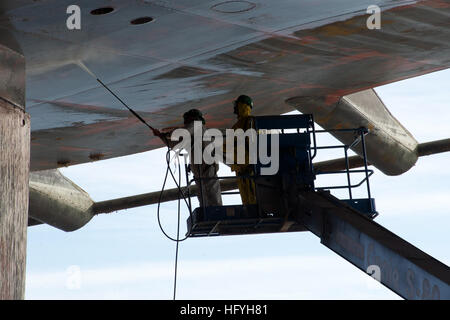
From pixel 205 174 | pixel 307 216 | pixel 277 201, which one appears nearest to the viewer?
pixel 307 216

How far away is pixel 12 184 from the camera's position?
971cm

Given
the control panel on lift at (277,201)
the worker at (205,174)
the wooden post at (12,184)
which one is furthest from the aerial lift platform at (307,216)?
the wooden post at (12,184)

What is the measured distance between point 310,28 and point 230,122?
720 centimetres

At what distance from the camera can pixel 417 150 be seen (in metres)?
20.5

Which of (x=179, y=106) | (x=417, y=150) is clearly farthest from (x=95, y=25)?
(x=417, y=150)

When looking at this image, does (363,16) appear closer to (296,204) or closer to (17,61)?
(296,204)

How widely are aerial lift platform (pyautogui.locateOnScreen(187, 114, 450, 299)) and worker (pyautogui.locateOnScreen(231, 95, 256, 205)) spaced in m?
0.24

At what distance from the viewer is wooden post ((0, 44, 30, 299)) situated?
9461 millimetres

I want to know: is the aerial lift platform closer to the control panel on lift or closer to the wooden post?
the control panel on lift

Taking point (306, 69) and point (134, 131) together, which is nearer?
point (306, 69)

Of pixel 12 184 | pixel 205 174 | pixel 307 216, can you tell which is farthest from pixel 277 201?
pixel 12 184

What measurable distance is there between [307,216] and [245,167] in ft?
5.64

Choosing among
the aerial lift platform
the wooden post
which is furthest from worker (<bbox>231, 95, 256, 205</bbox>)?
the wooden post

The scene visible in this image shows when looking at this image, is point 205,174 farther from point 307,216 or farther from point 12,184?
point 12,184
